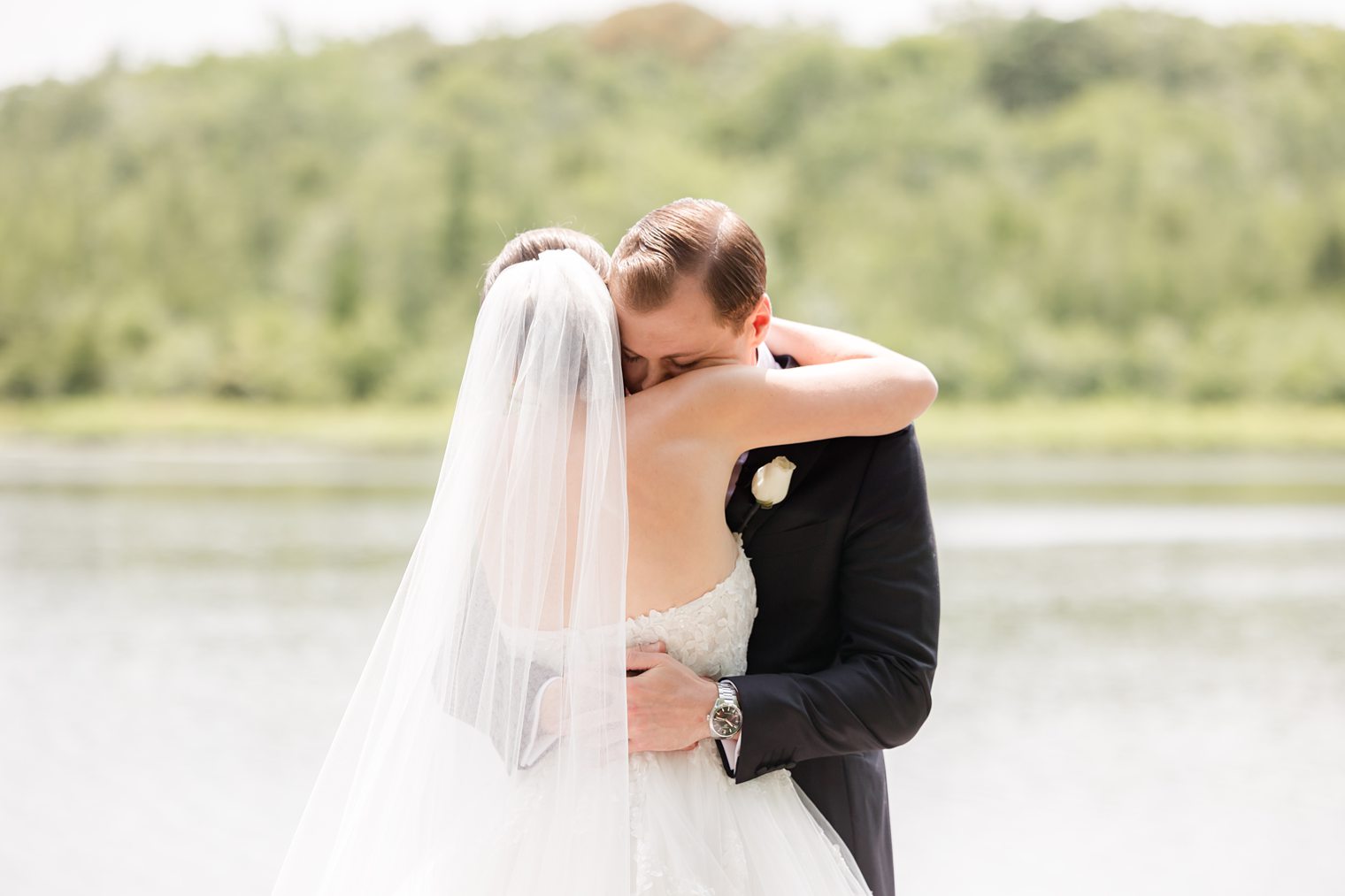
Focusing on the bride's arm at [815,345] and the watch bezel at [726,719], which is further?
the bride's arm at [815,345]

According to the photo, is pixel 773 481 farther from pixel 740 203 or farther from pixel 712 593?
pixel 740 203

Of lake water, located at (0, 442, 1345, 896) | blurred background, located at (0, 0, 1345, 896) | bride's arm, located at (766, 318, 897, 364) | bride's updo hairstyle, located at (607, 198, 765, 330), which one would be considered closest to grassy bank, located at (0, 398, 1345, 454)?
blurred background, located at (0, 0, 1345, 896)

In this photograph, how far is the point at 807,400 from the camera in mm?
1352

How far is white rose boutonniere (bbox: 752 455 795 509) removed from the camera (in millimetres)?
1369

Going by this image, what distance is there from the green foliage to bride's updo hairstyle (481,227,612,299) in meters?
23.8

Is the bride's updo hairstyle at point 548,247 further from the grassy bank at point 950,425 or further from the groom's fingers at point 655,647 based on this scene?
the grassy bank at point 950,425

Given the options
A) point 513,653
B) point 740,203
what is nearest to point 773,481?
point 513,653

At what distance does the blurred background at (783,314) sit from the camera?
16.1 feet

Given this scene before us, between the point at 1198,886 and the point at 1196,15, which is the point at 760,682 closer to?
the point at 1198,886

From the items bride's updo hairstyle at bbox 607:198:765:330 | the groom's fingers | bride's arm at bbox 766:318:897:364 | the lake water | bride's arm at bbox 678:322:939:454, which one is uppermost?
bride's updo hairstyle at bbox 607:198:765:330

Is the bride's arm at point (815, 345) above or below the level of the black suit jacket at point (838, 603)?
above

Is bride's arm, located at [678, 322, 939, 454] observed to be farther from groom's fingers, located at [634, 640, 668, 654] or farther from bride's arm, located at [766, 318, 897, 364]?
groom's fingers, located at [634, 640, 668, 654]

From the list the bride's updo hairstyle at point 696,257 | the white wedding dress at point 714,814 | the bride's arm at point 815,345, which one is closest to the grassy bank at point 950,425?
the bride's arm at point 815,345

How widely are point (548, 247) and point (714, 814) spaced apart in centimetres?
63
